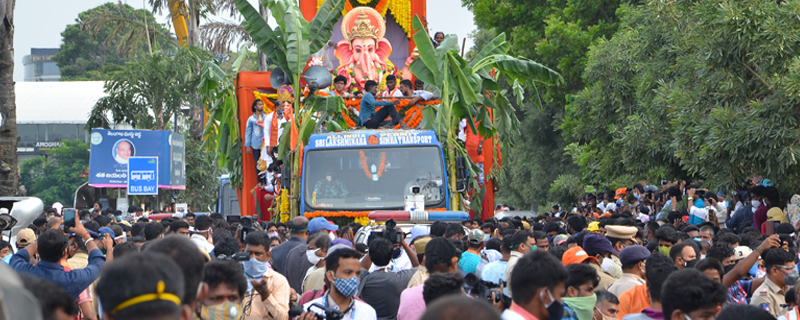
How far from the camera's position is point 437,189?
12.1 meters

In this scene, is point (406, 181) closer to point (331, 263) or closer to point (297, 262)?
point (297, 262)

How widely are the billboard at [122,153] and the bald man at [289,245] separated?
55.0ft

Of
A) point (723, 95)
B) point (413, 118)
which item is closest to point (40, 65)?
point (413, 118)

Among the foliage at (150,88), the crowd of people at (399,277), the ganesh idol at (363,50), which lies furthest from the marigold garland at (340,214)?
the foliage at (150,88)

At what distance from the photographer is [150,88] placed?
30.0m

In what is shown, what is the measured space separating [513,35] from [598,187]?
551 centimetres

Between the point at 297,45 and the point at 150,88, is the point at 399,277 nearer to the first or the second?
the point at 297,45

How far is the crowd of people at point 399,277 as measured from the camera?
10.1 ft

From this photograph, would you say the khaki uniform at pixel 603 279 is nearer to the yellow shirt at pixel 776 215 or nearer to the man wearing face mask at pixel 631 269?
the man wearing face mask at pixel 631 269

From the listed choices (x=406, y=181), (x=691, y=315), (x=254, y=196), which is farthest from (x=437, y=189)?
(x=691, y=315)

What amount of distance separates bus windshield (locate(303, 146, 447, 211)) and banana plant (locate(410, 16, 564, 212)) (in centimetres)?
43

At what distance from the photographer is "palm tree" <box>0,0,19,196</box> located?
1605 cm

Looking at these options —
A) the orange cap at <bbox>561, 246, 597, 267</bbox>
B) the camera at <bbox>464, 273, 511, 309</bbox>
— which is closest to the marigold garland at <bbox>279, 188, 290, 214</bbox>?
the orange cap at <bbox>561, 246, 597, 267</bbox>

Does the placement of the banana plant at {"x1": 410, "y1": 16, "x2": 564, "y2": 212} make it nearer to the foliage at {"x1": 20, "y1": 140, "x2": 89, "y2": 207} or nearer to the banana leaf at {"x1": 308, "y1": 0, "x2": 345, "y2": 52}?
→ the banana leaf at {"x1": 308, "y1": 0, "x2": 345, "y2": 52}
